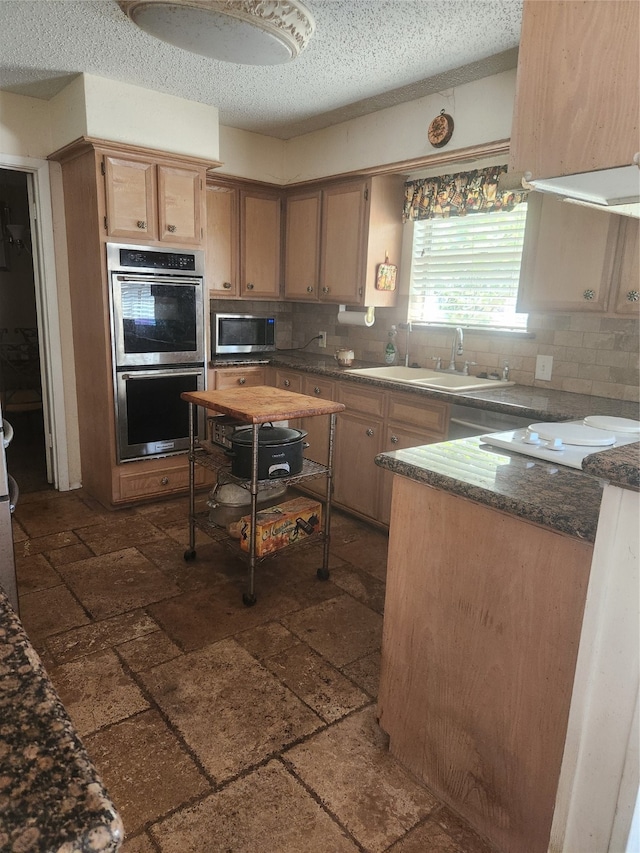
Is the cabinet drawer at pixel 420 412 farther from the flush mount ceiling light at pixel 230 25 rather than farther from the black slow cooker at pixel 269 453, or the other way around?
the flush mount ceiling light at pixel 230 25

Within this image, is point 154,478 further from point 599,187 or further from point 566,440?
point 599,187

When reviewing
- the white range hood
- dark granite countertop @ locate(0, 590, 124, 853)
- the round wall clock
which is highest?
the round wall clock

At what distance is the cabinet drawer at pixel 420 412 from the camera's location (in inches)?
116

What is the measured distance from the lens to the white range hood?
1178 millimetres

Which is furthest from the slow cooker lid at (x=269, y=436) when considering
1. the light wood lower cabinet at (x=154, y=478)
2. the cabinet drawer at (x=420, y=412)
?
the light wood lower cabinet at (x=154, y=478)

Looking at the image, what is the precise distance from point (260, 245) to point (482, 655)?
11.7ft

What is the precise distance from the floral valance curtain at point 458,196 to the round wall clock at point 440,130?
27 centimetres

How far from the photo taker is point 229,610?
2549mm

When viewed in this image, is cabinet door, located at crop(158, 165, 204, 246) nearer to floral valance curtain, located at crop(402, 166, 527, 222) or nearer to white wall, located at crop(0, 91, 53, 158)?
white wall, located at crop(0, 91, 53, 158)

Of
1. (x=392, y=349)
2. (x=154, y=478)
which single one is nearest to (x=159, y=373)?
(x=154, y=478)

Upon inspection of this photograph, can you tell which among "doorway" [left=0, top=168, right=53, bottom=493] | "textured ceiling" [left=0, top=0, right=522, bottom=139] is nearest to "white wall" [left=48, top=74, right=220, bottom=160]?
"textured ceiling" [left=0, top=0, right=522, bottom=139]

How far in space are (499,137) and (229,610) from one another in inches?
107

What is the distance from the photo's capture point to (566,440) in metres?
1.73

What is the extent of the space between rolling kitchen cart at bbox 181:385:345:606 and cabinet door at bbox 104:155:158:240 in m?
1.29
